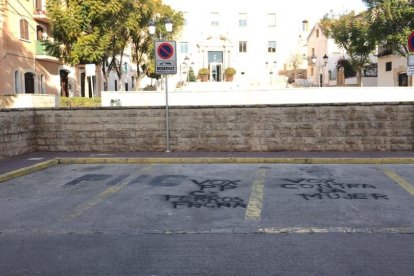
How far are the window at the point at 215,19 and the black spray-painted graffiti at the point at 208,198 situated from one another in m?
59.3

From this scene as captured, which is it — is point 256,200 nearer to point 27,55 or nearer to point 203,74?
point 27,55

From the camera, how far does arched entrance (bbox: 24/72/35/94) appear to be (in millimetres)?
31109

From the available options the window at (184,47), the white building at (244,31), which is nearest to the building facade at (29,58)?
the window at (184,47)

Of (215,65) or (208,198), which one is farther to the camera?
(215,65)

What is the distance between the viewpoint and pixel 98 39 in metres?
28.9

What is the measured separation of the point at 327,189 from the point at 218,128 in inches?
203

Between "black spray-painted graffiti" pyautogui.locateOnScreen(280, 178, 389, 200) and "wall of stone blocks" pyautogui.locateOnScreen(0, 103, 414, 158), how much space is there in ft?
12.2

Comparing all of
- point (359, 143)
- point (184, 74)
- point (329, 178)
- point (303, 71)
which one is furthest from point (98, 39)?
point (303, 71)

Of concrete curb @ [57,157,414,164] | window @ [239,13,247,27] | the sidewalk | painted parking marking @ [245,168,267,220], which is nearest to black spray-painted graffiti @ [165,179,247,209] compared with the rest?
Answer: painted parking marking @ [245,168,267,220]

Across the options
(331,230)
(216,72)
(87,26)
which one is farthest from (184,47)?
(331,230)

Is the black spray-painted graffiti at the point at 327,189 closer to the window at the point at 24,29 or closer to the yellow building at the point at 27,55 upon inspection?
the yellow building at the point at 27,55

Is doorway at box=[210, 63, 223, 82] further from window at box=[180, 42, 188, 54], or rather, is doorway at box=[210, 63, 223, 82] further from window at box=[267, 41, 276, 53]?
window at box=[267, 41, 276, 53]

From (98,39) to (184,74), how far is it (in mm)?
30013

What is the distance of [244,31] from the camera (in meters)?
65.2
